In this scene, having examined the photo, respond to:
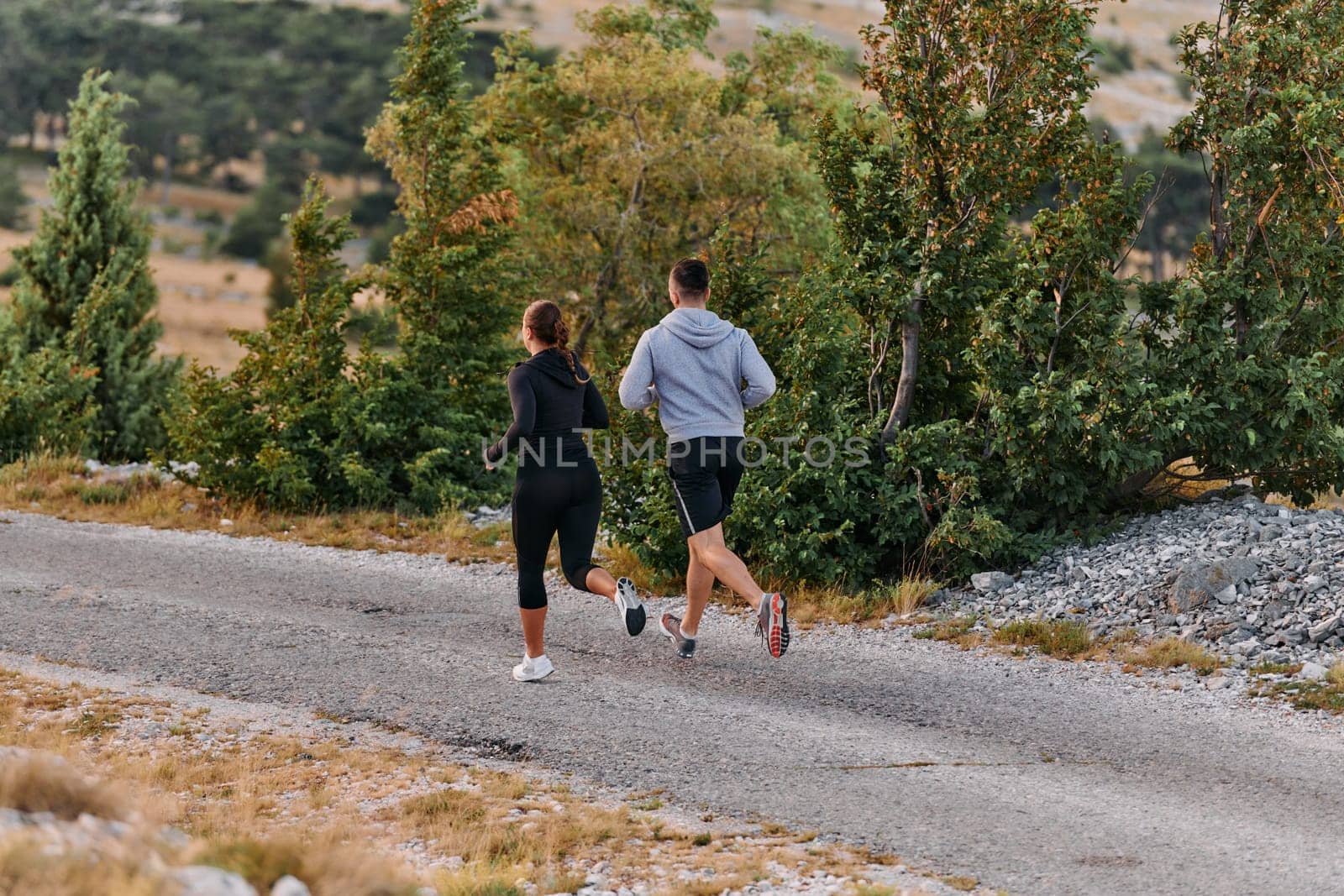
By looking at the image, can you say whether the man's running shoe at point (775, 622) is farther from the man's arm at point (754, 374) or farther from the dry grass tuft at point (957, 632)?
the dry grass tuft at point (957, 632)

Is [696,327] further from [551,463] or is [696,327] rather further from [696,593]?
[696,593]

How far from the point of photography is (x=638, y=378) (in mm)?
7508

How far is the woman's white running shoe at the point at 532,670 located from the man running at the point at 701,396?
3.71 ft

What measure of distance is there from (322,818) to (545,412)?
263 centimetres

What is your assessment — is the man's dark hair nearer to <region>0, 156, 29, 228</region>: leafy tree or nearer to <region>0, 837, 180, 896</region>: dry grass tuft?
<region>0, 837, 180, 896</region>: dry grass tuft

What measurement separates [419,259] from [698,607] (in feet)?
24.4

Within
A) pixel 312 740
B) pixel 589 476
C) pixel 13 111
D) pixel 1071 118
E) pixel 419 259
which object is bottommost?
pixel 312 740

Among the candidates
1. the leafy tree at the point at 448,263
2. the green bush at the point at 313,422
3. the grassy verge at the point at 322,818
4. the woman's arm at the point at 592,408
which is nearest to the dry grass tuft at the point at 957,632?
the woman's arm at the point at 592,408

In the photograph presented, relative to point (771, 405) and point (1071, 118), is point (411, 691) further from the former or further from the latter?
point (1071, 118)

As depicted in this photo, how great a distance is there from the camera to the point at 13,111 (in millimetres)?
86438

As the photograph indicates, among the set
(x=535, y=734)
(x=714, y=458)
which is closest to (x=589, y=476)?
(x=714, y=458)

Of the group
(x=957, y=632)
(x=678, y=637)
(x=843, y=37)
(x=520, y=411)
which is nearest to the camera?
(x=520, y=411)

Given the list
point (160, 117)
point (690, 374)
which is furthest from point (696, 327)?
point (160, 117)

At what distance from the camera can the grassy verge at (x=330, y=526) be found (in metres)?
9.30
